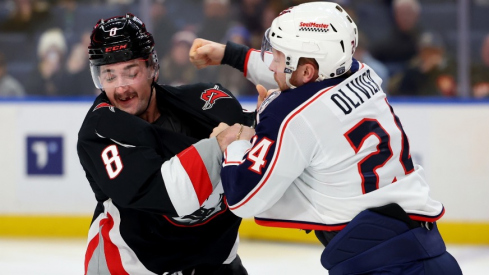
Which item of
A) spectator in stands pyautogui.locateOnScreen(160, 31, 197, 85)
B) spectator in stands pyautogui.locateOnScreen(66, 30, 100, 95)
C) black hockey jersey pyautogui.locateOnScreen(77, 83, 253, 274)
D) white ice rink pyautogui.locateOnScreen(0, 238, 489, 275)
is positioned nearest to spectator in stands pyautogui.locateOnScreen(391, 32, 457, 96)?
white ice rink pyautogui.locateOnScreen(0, 238, 489, 275)

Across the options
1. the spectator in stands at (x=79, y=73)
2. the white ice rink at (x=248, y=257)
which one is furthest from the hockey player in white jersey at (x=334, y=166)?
the spectator in stands at (x=79, y=73)

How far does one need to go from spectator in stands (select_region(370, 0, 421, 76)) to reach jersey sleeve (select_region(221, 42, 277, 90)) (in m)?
3.08

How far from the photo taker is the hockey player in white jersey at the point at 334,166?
2168 mm

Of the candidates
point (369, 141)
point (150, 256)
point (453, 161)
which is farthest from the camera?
point (453, 161)

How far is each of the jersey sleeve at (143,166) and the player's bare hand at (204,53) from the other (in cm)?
44

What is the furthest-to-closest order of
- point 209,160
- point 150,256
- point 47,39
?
point 47,39 < point 150,256 < point 209,160

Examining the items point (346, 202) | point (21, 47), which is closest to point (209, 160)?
point (346, 202)

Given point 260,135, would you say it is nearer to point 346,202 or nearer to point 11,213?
point 346,202

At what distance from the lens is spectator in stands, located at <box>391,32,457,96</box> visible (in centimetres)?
572

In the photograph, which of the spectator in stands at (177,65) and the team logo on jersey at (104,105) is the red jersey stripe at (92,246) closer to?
the team logo on jersey at (104,105)

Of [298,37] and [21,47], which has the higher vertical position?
[298,37]

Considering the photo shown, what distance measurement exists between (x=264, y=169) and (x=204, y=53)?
0.87m

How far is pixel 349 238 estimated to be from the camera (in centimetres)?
219

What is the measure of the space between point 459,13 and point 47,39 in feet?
10.3
